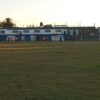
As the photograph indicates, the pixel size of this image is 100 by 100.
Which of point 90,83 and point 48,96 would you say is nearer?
point 48,96

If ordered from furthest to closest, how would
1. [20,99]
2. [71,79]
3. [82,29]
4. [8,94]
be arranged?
[82,29]
[71,79]
[8,94]
[20,99]

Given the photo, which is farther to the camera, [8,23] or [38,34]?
[8,23]

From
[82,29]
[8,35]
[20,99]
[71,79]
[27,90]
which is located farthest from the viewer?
[82,29]

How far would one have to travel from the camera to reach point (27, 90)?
1466 centimetres

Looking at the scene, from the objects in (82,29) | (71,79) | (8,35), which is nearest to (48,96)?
(71,79)

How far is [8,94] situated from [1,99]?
0.98m

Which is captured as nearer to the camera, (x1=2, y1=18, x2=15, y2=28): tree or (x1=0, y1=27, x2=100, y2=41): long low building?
(x1=0, y1=27, x2=100, y2=41): long low building

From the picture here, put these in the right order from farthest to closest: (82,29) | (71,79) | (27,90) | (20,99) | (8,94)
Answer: (82,29) → (71,79) → (27,90) → (8,94) → (20,99)

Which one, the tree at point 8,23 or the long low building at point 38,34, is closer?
the long low building at point 38,34

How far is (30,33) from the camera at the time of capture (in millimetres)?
154750

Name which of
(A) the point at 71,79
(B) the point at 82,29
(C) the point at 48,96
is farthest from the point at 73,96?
(B) the point at 82,29

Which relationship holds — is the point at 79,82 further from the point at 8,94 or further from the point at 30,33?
the point at 30,33

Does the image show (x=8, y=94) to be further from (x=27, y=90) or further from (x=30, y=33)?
(x=30, y=33)

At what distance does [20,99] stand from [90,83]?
4.42 metres
